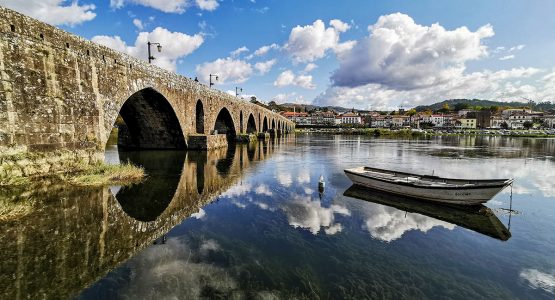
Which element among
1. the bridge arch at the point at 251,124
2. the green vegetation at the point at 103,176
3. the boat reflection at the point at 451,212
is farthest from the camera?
the bridge arch at the point at 251,124

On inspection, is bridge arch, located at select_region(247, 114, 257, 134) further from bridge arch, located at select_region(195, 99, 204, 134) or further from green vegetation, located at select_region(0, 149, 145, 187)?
green vegetation, located at select_region(0, 149, 145, 187)

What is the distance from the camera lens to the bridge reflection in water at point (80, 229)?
5.88 m

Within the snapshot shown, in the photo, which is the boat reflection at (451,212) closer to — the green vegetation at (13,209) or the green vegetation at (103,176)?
the green vegetation at (103,176)

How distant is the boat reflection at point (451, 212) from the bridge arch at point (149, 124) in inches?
821

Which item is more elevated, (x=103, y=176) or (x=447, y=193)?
(x=103, y=176)

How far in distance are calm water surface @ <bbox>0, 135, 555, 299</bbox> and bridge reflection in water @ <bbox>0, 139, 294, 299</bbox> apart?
4cm

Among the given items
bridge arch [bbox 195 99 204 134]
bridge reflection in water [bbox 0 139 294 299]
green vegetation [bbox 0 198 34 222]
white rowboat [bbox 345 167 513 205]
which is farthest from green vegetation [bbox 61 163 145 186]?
bridge arch [bbox 195 99 204 134]

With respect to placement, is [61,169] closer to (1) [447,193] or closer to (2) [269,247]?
(2) [269,247]

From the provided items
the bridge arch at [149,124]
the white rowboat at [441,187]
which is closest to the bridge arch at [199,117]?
the bridge arch at [149,124]

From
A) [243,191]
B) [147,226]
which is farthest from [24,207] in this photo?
[243,191]

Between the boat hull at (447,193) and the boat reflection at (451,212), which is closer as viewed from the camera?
the boat reflection at (451,212)

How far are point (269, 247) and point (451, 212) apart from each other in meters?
8.28

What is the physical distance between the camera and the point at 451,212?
11766 millimetres

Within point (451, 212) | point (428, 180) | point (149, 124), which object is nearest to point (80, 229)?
point (451, 212)
